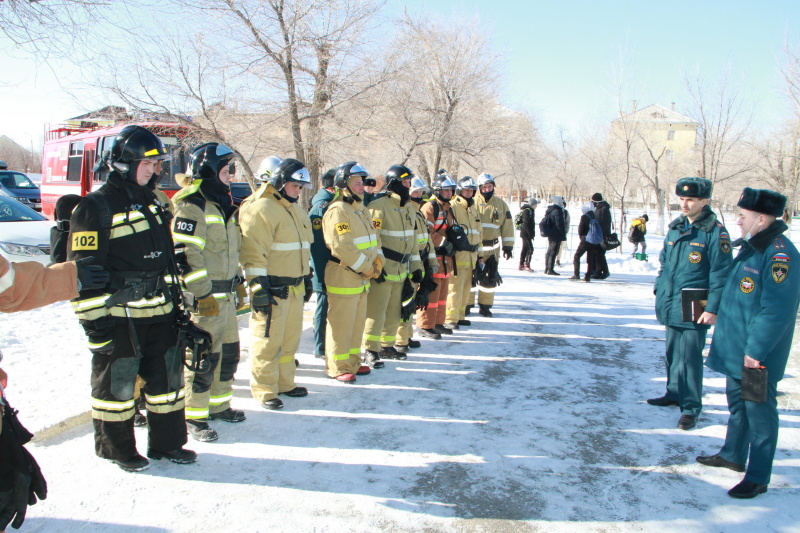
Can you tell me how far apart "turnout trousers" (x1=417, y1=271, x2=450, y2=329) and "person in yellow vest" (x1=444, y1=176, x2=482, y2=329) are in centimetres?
38

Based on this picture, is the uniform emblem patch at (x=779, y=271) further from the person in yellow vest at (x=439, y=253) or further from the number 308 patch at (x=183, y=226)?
the person in yellow vest at (x=439, y=253)

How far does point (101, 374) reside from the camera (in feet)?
11.2

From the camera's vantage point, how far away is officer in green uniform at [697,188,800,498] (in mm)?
3436

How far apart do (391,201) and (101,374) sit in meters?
3.63

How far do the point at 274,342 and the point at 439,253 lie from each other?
11.1 feet

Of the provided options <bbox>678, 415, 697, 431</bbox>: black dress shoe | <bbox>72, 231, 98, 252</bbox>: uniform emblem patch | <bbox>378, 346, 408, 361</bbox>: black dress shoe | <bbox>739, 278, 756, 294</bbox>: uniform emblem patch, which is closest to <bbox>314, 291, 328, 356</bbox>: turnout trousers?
<bbox>378, 346, 408, 361</bbox>: black dress shoe

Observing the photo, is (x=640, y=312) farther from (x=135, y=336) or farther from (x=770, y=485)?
(x=135, y=336)

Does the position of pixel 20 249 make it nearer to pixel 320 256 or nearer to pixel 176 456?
pixel 320 256

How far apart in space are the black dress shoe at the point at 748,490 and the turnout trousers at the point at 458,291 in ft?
15.4

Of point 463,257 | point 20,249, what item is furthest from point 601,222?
point 20,249

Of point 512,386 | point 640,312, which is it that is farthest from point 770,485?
point 640,312

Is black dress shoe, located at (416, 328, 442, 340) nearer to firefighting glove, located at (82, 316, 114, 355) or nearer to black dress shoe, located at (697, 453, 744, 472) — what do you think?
black dress shoe, located at (697, 453, 744, 472)

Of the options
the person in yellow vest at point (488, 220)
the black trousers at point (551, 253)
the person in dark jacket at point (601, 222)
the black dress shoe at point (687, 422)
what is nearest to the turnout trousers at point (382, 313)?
the person in yellow vest at point (488, 220)

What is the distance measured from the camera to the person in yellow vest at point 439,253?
290 inches
